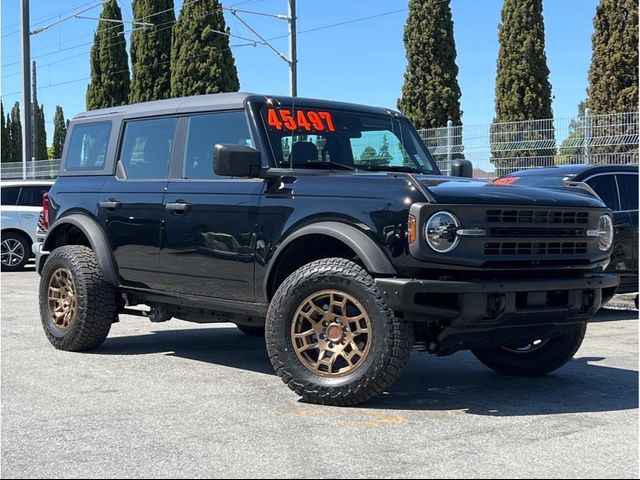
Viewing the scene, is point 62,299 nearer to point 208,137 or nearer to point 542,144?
point 208,137

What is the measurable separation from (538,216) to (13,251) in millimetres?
13886

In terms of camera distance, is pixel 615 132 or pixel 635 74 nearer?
pixel 615 132

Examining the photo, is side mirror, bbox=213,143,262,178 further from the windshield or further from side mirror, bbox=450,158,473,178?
→ side mirror, bbox=450,158,473,178

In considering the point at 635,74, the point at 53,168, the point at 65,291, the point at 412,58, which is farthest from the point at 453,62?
the point at 65,291

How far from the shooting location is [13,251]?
1705cm

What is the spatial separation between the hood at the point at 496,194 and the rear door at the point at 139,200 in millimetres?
2215

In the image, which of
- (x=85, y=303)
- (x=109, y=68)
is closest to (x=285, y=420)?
(x=85, y=303)

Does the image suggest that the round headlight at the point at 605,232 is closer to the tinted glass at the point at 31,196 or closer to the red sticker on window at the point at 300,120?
the red sticker on window at the point at 300,120

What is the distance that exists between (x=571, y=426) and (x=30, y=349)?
15.2ft

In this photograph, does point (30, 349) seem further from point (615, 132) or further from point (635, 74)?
point (635, 74)

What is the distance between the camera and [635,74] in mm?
24156

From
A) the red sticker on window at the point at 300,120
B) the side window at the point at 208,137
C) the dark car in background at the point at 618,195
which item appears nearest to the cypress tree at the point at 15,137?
the dark car in background at the point at 618,195

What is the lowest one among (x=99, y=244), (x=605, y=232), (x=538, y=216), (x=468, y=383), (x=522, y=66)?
(x=468, y=383)

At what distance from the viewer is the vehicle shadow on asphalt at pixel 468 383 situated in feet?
17.5
